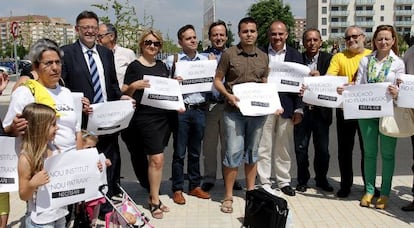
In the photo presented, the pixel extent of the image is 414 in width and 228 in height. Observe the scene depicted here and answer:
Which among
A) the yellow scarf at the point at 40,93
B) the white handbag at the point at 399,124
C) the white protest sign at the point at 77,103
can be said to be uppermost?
the yellow scarf at the point at 40,93

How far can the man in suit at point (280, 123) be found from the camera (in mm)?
5675

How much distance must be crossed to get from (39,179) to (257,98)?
2758mm

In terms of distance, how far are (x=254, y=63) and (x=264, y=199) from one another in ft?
5.36

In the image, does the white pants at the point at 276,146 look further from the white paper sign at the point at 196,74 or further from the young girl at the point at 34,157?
the young girl at the point at 34,157

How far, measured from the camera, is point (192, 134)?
5.78 metres

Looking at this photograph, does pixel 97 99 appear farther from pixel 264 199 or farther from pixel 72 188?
pixel 264 199

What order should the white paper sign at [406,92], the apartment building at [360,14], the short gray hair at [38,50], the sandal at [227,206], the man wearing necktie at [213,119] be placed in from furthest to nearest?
the apartment building at [360,14] < the man wearing necktie at [213,119] < the sandal at [227,206] < the white paper sign at [406,92] < the short gray hair at [38,50]

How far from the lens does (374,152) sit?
5.38 metres

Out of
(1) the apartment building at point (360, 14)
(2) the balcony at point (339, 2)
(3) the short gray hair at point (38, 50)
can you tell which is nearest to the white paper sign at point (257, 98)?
(3) the short gray hair at point (38, 50)

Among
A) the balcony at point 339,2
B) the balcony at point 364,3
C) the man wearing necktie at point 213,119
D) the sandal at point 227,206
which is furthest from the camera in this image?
the balcony at point 339,2

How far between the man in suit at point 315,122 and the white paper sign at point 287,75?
7.2 inches

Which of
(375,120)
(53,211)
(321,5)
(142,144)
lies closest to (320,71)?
(375,120)

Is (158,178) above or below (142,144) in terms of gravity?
below

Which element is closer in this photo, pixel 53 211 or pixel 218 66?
pixel 53 211
